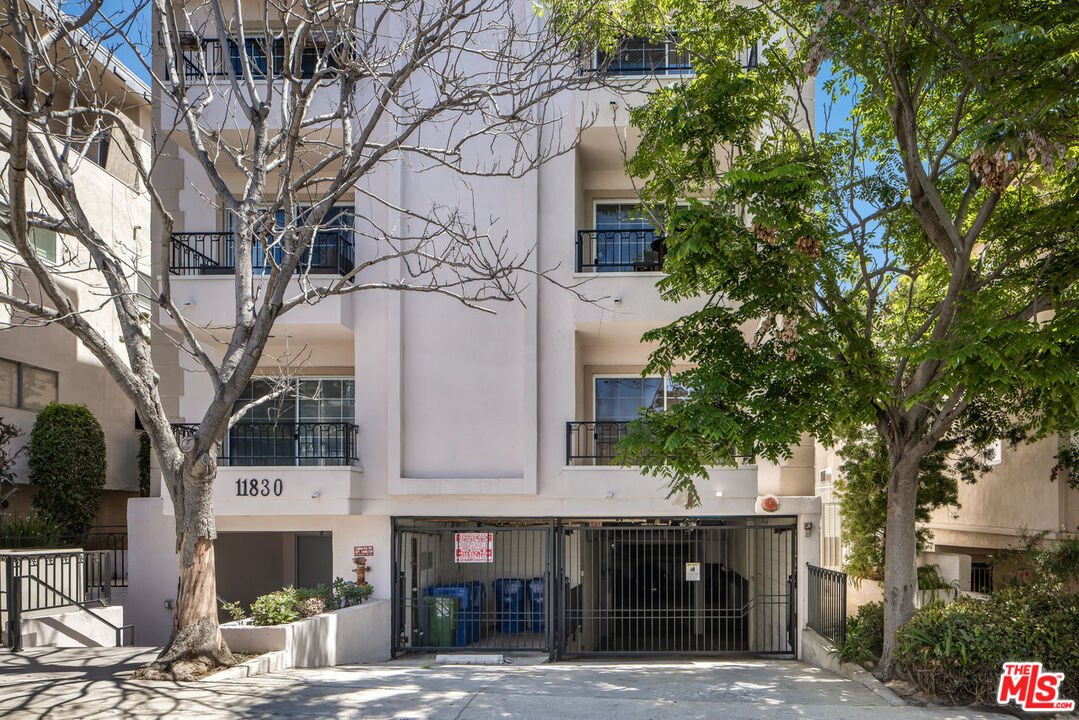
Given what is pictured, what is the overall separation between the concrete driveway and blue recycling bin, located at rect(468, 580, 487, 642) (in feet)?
12.1

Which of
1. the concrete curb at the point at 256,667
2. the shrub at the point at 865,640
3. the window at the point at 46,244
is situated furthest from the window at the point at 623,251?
the window at the point at 46,244

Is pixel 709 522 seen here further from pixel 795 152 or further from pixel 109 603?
pixel 109 603

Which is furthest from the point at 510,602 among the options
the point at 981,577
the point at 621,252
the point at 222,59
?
the point at 222,59

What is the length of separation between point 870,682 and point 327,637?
6.90 metres

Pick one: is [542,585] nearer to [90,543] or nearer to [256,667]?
[256,667]

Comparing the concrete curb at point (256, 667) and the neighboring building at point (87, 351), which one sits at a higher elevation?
the neighboring building at point (87, 351)

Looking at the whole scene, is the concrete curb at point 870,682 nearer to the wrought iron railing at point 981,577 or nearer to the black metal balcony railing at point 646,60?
the wrought iron railing at point 981,577

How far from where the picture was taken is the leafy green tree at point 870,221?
8.26 metres

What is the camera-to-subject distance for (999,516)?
16547mm

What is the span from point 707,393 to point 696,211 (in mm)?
1878

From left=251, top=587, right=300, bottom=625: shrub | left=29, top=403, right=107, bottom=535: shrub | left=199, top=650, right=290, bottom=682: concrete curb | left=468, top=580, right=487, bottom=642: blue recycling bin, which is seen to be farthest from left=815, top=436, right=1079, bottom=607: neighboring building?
left=29, top=403, right=107, bottom=535: shrub

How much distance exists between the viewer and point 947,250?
9977 millimetres

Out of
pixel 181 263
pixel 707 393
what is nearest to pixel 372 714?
pixel 707 393

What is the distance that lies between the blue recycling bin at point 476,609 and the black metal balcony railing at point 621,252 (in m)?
5.90
